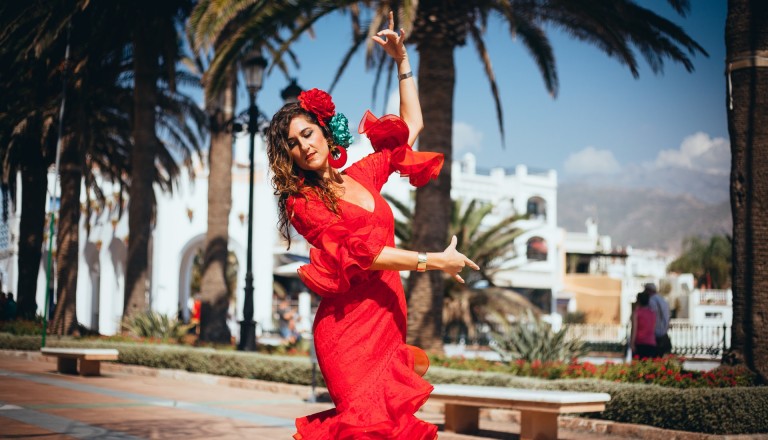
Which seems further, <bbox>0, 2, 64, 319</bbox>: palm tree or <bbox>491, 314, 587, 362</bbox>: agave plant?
<bbox>0, 2, 64, 319</bbox>: palm tree

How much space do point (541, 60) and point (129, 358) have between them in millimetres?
9186

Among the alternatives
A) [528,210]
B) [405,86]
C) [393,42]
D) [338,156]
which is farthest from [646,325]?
[528,210]

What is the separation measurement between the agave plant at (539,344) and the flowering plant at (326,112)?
9453 mm

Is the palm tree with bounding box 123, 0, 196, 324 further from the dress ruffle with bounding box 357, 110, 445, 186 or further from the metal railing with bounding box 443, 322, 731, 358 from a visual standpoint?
the dress ruffle with bounding box 357, 110, 445, 186

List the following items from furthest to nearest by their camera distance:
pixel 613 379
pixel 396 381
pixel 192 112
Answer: pixel 192 112 → pixel 613 379 → pixel 396 381

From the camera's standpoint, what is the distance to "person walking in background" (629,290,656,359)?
13680mm

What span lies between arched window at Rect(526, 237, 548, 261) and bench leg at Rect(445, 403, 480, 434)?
179 ft

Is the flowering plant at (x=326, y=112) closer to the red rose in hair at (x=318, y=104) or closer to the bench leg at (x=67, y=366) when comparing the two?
the red rose in hair at (x=318, y=104)

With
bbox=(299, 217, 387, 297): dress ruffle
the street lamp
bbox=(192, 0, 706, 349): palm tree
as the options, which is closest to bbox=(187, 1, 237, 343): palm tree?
the street lamp

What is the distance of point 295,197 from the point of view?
11.9 feet

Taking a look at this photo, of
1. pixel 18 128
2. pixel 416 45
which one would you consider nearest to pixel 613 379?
pixel 416 45

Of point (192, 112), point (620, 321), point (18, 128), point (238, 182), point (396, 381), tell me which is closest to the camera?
point (396, 381)

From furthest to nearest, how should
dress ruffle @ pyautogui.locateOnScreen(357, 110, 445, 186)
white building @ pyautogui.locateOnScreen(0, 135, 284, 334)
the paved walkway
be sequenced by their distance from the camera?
white building @ pyautogui.locateOnScreen(0, 135, 284, 334) → the paved walkway → dress ruffle @ pyautogui.locateOnScreen(357, 110, 445, 186)

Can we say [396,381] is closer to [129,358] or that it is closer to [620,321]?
[129,358]
